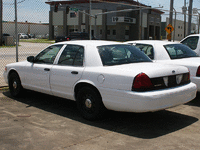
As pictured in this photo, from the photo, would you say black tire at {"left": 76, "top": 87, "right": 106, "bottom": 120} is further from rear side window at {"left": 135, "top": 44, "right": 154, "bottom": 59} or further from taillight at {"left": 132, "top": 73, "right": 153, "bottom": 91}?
rear side window at {"left": 135, "top": 44, "right": 154, "bottom": 59}

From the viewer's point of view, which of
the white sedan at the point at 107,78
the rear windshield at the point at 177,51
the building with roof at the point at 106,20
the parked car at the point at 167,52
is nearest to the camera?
the white sedan at the point at 107,78

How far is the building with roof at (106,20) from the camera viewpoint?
6538cm

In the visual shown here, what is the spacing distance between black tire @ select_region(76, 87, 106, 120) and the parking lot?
0.15 metres

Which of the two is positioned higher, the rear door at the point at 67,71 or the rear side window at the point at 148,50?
the rear side window at the point at 148,50

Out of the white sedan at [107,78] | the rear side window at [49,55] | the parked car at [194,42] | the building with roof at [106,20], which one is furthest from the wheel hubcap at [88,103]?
the building with roof at [106,20]

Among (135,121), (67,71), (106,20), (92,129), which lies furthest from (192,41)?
(106,20)

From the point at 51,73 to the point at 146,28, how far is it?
70393 millimetres

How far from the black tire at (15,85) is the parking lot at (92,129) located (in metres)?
0.55

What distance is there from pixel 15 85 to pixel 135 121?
342cm

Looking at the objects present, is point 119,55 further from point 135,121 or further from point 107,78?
A: point 135,121

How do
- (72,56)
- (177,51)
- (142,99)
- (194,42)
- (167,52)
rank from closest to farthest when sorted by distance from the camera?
(142,99) → (72,56) → (167,52) → (177,51) → (194,42)

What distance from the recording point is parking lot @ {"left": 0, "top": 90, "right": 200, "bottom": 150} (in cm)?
434

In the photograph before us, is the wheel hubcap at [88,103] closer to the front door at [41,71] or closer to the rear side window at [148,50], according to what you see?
the front door at [41,71]

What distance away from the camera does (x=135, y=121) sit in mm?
5551
